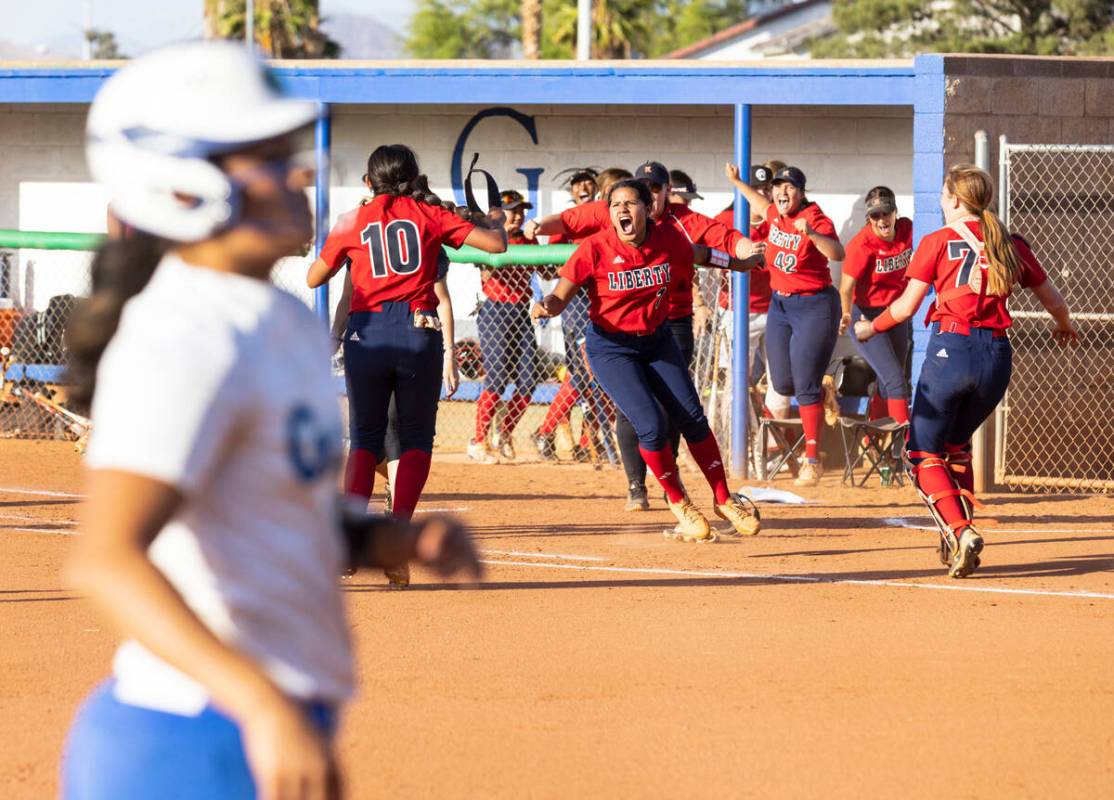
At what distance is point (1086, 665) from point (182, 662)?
5269 mm

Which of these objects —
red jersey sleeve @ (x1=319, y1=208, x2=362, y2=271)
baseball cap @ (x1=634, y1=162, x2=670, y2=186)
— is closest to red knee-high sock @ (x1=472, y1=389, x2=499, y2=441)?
baseball cap @ (x1=634, y1=162, x2=670, y2=186)

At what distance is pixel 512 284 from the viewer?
14172 mm

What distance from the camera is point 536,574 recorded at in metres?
8.85

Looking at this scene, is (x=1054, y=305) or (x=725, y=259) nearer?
(x=1054, y=305)

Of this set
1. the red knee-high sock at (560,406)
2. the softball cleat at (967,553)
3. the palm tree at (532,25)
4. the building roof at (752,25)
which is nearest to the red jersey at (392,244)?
the softball cleat at (967,553)

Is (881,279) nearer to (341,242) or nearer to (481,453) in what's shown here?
(481,453)

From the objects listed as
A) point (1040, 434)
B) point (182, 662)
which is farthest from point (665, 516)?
point (182, 662)

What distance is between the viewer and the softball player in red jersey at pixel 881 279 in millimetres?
12930

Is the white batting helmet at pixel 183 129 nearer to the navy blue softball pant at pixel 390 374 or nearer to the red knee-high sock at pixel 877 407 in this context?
the navy blue softball pant at pixel 390 374

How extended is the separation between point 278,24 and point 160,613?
43.7 meters

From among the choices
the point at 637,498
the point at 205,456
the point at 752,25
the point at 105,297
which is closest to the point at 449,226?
the point at 637,498

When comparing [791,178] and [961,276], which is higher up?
[791,178]

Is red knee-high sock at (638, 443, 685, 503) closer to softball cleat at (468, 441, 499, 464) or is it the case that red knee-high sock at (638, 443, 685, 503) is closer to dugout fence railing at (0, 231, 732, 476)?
dugout fence railing at (0, 231, 732, 476)

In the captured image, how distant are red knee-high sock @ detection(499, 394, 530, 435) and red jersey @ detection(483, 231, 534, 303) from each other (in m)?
0.85
